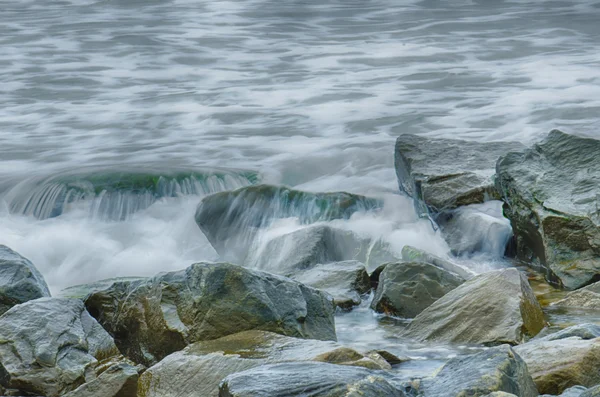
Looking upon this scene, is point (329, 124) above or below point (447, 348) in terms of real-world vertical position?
below

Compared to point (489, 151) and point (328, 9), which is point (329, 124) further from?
point (328, 9)

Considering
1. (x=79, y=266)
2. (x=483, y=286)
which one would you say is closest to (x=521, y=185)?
(x=483, y=286)

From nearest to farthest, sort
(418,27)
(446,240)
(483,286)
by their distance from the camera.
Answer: (483,286), (446,240), (418,27)

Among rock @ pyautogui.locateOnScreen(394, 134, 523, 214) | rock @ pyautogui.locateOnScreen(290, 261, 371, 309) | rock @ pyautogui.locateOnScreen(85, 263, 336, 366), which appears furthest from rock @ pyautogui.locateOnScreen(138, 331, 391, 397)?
rock @ pyautogui.locateOnScreen(394, 134, 523, 214)

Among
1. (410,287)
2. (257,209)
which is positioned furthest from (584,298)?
(257,209)

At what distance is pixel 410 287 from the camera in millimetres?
5258

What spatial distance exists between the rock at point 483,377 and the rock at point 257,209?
413 centimetres

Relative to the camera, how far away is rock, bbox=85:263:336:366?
4.37m

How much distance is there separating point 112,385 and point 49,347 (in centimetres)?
43

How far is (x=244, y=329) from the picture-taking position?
4.35 m

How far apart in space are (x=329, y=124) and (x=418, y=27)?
710 centimetres

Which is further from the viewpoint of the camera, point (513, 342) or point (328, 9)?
point (328, 9)

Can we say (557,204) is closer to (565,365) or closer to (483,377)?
(565,365)

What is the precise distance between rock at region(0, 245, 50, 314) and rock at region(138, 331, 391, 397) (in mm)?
1196
